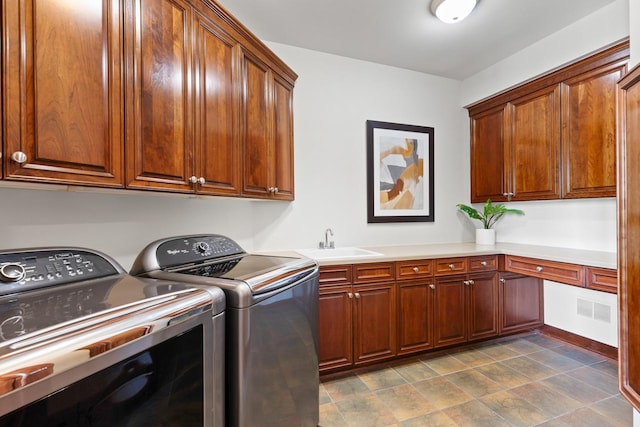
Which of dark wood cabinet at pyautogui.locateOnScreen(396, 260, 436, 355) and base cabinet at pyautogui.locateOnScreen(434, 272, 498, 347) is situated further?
base cabinet at pyautogui.locateOnScreen(434, 272, 498, 347)

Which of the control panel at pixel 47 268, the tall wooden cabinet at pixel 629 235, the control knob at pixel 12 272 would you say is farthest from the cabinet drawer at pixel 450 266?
the control knob at pixel 12 272

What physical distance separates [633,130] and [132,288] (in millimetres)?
1971

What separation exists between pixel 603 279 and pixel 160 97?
2.88 metres

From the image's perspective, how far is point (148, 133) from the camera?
1.38m

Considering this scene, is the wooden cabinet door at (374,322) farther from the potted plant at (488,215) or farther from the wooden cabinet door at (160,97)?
the wooden cabinet door at (160,97)

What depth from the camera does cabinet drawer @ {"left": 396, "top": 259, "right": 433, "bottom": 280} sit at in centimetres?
246

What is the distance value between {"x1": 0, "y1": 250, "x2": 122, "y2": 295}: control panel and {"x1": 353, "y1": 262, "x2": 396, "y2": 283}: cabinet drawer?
1540 millimetres

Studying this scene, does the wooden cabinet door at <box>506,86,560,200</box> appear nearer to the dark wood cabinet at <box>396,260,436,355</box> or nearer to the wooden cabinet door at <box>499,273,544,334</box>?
the wooden cabinet door at <box>499,273,544,334</box>

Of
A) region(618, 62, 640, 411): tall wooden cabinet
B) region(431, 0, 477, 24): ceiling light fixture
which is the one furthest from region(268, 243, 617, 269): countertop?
region(431, 0, 477, 24): ceiling light fixture

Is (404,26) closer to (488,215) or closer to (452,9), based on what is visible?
(452,9)

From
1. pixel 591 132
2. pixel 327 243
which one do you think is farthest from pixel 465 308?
pixel 591 132

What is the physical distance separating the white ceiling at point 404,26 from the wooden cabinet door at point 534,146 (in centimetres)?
52

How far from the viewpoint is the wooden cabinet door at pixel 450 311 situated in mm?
2586

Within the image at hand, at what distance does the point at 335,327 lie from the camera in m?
2.27
